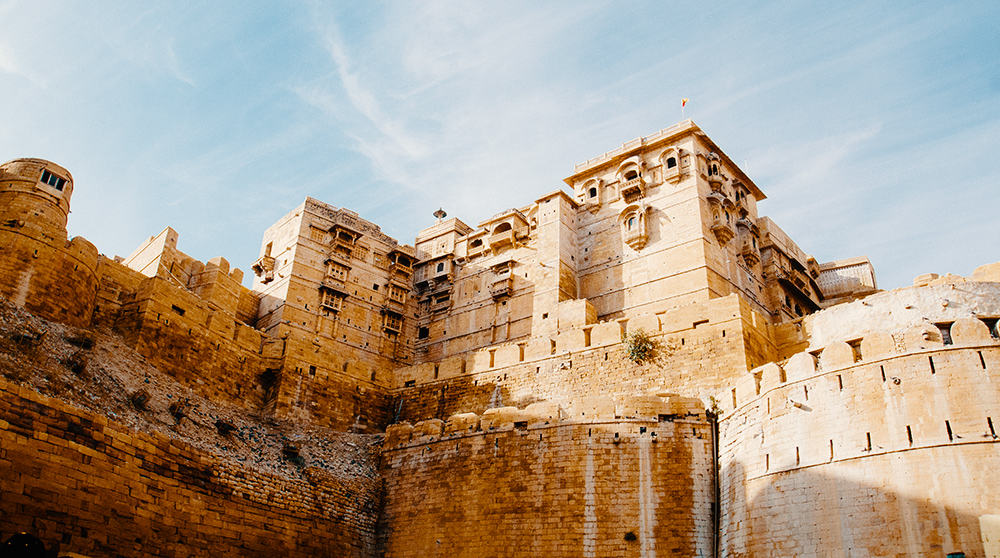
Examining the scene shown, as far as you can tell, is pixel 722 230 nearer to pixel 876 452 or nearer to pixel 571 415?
pixel 571 415

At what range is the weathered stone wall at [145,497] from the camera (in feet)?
46.8

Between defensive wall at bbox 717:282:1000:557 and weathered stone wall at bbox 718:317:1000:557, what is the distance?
2cm

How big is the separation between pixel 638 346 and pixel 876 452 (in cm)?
993

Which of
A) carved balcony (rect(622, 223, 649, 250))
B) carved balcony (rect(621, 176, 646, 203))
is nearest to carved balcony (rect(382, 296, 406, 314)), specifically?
carved balcony (rect(622, 223, 649, 250))

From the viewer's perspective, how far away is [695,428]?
19.3 metres

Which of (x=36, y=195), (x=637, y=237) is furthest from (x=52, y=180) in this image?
(x=637, y=237)

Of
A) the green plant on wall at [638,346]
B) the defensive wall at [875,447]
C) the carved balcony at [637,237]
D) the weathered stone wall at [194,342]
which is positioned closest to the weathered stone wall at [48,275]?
the weathered stone wall at [194,342]

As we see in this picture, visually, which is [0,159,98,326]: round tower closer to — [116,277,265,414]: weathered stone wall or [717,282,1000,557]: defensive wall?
[116,277,265,414]: weathered stone wall

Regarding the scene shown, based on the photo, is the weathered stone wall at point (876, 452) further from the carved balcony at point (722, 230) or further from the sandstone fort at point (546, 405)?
the carved balcony at point (722, 230)

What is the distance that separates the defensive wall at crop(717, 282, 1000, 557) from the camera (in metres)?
13.7

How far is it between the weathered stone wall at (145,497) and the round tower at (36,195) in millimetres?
8860

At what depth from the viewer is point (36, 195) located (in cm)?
2319

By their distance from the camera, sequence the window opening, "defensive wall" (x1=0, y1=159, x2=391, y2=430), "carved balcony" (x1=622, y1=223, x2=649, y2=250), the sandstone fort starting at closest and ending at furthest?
1. the sandstone fort
2. "defensive wall" (x1=0, y1=159, x2=391, y2=430)
3. the window opening
4. "carved balcony" (x1=622, y1=223, x2=649, y2=250)

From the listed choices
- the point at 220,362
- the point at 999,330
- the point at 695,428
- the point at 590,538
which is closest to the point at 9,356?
the point at 220,362
